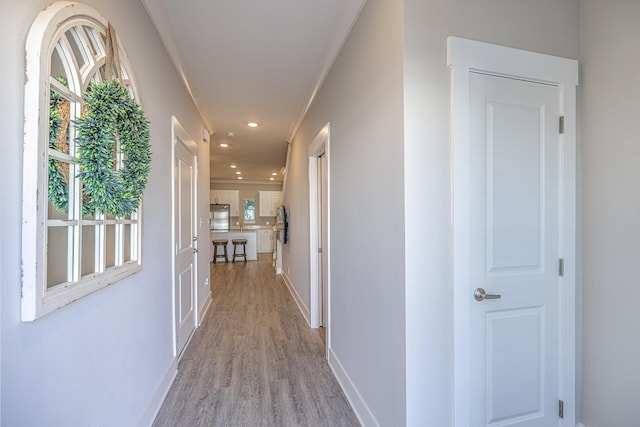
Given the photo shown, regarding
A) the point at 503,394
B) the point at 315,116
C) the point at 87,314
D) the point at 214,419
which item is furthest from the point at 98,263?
the point at 315,116

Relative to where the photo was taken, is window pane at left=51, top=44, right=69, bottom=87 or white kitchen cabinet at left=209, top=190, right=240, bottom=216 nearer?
window pane at left=51, top=44, right=69, bottom=87

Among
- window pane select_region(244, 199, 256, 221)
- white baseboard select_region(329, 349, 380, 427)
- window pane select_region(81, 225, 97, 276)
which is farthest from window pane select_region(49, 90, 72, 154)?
window pane select_region(244, 199, 256, 221)

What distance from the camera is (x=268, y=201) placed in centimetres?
1061

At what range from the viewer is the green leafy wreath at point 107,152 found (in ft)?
3.41

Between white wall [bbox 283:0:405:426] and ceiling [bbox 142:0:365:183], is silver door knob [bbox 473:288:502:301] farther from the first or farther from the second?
ceiling [bbox 142:0:365:183]

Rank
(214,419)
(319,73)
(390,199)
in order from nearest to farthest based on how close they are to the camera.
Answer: (390,199) → (214,419) → (319,73)

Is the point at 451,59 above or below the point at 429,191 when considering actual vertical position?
above

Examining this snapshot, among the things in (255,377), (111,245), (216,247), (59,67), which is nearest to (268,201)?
(216,247)

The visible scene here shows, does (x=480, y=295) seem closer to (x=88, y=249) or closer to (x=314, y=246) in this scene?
(x=88, y=249)

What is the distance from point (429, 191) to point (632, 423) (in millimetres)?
1570

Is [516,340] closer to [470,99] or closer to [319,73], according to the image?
[470,99]

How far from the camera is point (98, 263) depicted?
1.23m

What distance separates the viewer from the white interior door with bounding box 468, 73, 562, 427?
1457mm

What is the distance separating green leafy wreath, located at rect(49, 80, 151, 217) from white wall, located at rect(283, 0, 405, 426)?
1.23 m
